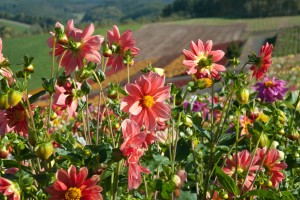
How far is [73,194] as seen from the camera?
3.88ft

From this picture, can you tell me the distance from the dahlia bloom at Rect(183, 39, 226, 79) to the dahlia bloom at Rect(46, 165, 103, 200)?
596 millimetres

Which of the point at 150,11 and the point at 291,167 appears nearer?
the point at 291,167

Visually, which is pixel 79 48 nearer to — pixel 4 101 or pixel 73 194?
pixel 4 101

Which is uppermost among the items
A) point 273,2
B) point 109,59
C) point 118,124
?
point 109,59

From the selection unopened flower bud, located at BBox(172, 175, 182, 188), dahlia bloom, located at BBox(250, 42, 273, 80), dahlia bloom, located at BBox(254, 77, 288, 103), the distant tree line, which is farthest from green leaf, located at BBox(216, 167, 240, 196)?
the distant tree line

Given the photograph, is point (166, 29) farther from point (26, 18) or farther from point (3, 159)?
point (26, 18)

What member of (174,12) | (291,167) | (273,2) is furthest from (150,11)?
(291,167)

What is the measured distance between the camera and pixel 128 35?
162 centimetres

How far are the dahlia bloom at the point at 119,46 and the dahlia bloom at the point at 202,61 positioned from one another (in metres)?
0.18

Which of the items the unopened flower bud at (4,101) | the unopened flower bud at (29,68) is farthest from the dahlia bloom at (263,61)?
the unopened flower bud at (4,101)

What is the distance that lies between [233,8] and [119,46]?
235 ft

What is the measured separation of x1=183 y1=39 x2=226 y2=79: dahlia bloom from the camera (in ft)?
5.47

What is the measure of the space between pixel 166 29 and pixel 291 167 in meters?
43.9

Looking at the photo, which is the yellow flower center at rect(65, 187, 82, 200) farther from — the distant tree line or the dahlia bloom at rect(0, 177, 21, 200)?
the distant tree line
